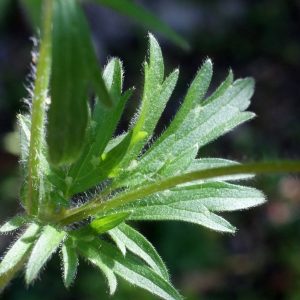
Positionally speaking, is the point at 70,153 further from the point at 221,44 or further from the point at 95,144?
the point at 221,44

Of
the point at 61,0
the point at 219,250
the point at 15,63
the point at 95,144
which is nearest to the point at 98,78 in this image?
the point at 61,0

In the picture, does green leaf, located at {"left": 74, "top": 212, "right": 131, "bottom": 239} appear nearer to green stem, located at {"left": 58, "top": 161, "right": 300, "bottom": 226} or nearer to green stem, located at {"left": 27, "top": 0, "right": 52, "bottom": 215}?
green stem, located at {"left": 58, "top": 161, "right": 300, "bottom": 226}

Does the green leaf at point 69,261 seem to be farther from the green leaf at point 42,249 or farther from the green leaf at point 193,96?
the green leaf at point 193,96

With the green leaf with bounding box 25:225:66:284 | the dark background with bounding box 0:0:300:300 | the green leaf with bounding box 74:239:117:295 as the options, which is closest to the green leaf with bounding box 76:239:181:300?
the green leaf with bounding box 74:239:117:295

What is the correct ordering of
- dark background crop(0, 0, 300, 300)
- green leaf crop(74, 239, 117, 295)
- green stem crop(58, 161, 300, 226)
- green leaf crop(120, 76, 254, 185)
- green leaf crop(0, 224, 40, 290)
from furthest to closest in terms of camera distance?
dark background crop(0, 0, 300, 300) → green leaf crop(120, 76, 254, 185) → green leaf crop(74, 239, 117, 295) → green leaf crop(0, 224, 40, 290) → green stem crop(58, 161, 300, 226)

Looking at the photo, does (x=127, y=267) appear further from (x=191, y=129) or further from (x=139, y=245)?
(x=191, y=129)

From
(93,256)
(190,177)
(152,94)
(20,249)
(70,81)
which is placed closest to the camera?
(70,81)

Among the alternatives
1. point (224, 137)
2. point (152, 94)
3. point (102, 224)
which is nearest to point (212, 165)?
point (152, 94)
